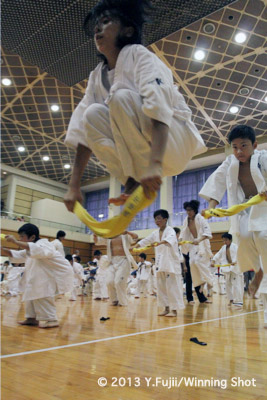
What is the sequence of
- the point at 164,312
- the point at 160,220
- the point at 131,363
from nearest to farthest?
the point at 131,363, the point at 164,312, the point at 160,220

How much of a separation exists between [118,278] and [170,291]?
5.46ft

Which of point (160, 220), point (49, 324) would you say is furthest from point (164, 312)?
point (49, 324)

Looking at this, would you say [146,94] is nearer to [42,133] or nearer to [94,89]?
[94,89]

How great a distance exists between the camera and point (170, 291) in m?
4.35

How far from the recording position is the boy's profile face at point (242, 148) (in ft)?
6.64

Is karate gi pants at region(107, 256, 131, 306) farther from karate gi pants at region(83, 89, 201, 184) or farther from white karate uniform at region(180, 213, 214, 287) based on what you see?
karate gi pants at region(83, 89, 201, 184)

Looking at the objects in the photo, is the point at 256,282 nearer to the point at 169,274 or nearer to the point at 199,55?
the point at 169,274

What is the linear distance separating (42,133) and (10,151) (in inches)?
111

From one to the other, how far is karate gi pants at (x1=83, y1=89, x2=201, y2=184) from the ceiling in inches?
135

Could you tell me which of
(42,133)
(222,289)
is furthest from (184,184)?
(42,133)

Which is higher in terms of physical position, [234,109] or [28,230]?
[234,109]

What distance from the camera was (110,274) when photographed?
19.5 ft

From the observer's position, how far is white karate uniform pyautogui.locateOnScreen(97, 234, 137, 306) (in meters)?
5.75

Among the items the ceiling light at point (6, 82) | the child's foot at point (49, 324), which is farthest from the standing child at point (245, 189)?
the ceiling light at point (6, 82)
